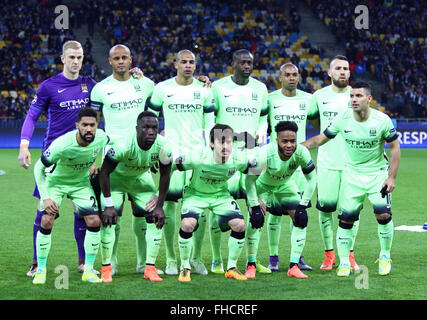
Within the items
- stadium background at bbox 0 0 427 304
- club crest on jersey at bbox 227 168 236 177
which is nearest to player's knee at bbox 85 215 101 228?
club crest on jersey at bbox 227 168 236 177

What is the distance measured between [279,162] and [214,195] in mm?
853

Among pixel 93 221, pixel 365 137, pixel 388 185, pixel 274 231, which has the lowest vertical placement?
pixel 274 231

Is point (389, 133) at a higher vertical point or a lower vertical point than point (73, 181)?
higher

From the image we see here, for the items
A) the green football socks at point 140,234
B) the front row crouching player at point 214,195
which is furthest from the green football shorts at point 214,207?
the green football socks at point 140,234

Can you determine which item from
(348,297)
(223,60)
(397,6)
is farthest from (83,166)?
(397,6)

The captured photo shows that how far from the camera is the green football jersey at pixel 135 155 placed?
7.86m

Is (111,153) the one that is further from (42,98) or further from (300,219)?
(300,219)

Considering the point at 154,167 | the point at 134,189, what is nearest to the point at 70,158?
the point at 134,189

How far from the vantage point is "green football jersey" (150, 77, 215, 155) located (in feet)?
28.8

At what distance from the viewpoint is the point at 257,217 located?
27.1 ft

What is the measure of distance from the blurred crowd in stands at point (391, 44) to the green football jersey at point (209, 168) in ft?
81.4

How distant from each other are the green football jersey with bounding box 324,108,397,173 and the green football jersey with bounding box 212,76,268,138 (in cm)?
97

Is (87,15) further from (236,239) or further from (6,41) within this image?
(236,239)

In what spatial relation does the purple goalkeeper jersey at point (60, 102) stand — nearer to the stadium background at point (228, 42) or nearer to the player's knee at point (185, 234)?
the player's knee at point (185, 234)
